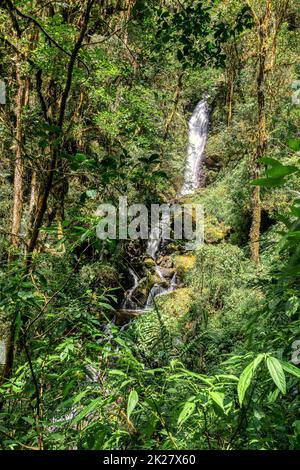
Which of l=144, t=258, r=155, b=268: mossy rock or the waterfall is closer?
the waterfall

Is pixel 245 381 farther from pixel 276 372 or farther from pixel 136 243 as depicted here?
pixel 136 243

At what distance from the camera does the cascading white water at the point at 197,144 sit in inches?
632

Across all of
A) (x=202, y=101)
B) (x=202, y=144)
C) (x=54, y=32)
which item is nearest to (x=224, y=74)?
(x=202, y=101)

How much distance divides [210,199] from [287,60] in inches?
213

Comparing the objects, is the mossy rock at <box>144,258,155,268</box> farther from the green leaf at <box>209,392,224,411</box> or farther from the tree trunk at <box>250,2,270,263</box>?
the green leaf at <box>209,392,224,411</box>

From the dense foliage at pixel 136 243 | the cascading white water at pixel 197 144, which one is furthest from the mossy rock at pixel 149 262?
the cascading white water at pixel 197 144

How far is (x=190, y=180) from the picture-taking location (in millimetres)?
15977

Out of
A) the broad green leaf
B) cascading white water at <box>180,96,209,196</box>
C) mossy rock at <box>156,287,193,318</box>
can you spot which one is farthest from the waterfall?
the broad green leaf

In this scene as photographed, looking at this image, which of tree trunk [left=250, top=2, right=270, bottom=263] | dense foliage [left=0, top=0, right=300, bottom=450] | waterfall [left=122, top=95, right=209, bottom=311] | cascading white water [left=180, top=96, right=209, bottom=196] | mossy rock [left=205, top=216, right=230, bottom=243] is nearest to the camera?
dense foliage [left=0, top=0, right=300, bottom=450]

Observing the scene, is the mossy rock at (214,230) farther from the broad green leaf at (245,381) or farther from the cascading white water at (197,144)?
the broad green leaf at (245,381)

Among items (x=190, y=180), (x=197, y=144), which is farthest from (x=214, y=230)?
(x=197, y=144)

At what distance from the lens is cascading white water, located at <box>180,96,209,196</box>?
16047 millimetres

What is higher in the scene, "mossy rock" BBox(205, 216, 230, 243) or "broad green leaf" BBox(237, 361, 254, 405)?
"mossy rock" BBox(205, 216, 230, 243)
